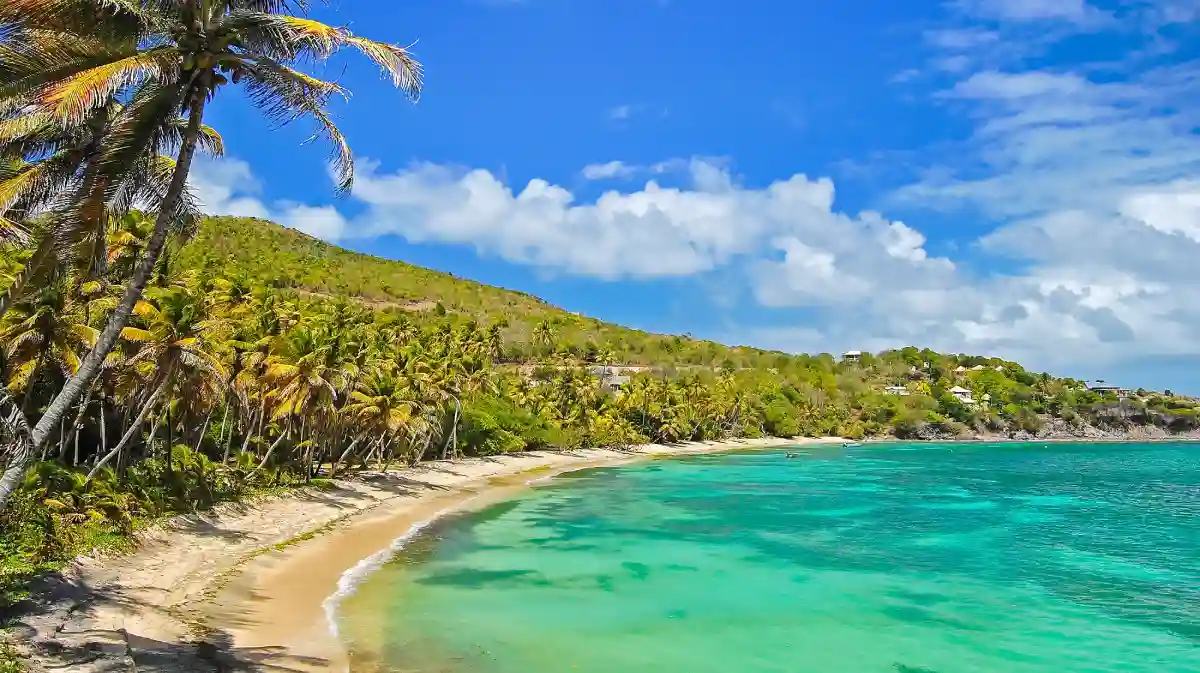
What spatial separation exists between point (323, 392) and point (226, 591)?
15.3 m

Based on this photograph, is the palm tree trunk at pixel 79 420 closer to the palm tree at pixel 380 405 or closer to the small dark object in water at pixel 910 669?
the palm tree at pixel 380 405

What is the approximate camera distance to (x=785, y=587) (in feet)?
79.5

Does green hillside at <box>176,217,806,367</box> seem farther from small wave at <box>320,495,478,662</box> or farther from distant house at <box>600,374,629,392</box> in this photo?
small wave at <box>320,495,478,662</box>

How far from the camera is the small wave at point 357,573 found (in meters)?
17.1

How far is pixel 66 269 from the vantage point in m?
12.7

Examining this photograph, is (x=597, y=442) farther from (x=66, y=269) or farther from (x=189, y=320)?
(x=66, y=269)

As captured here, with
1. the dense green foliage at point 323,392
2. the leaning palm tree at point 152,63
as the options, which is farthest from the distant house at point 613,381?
the leaning palm tree at point 152,63

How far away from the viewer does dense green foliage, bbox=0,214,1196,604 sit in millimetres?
19766

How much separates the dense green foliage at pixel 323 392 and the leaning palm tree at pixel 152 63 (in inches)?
143

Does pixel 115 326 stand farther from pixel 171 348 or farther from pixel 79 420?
pixel 79 420

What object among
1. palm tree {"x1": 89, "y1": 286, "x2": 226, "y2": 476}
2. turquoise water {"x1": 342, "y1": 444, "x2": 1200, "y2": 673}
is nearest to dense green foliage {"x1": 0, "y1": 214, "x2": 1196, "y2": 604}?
palm tree {"x1": 89, "y1": 286, "x2": 226, "y2": 476}

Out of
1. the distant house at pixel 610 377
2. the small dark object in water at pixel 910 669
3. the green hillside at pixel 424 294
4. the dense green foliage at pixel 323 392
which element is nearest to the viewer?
the small dark object in water at pixel 910 669

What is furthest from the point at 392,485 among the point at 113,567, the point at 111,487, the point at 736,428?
the point at 736,428

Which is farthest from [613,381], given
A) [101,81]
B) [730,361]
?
[101,81]
